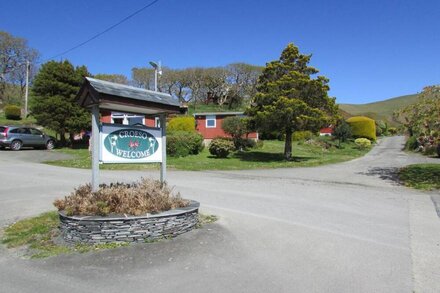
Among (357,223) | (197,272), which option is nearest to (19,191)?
(197,272)

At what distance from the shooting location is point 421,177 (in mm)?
15766

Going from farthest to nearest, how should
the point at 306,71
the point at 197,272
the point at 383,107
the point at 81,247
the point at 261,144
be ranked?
the point at 383,107
the point at 261,144
the point at 306,71
the point at 81,247
the point at 197,272

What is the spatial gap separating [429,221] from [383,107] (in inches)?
4831

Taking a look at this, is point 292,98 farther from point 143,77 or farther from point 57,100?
point 143,77

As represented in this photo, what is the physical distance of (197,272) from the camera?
4902mm

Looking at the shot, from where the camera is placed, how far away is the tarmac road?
15.0 ft

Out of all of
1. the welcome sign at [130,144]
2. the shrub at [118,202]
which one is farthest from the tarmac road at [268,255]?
the welcome sign at [130,144]

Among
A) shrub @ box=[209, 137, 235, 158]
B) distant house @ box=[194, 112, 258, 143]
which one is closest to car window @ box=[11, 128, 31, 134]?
distant house @ box=[194, 112, 258, 143]

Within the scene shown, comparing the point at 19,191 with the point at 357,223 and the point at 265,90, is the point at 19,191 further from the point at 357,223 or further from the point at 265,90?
the point at 265,90

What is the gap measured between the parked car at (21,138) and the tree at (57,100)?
1.01 m

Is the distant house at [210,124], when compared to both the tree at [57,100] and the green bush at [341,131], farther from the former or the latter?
the green bush at [341,131]

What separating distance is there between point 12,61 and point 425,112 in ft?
166

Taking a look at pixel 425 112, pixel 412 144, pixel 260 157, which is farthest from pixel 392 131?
pixel 425 112

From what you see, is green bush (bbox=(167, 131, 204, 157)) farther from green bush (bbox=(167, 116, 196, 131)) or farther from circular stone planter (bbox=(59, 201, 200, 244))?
circular stone planter (bbox=(59, 201, 200, 244))
